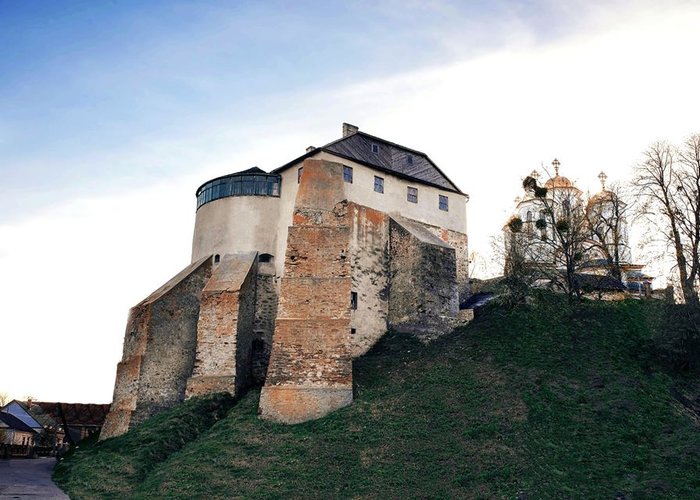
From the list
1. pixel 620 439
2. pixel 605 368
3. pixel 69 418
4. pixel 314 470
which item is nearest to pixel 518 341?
pixel 605 368

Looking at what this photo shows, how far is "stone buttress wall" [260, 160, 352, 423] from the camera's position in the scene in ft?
76.0

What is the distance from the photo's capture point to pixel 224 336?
26.8 m

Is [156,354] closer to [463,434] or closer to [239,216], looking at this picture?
[239,216]

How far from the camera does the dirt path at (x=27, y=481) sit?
2030 cm

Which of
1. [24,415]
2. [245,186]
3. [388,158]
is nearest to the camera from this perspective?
[245,186]

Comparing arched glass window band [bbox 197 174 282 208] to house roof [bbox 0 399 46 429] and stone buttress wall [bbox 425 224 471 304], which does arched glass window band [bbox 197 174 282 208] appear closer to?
stone buttress wall [bbox 425 224 471 304]

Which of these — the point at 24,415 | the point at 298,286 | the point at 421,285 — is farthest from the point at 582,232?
the point at 24,415

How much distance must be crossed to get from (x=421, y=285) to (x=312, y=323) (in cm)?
557

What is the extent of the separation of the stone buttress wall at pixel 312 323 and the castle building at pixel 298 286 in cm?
4

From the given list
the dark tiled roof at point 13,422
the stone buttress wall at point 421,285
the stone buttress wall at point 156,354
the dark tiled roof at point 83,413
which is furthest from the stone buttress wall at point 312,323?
the dark tiled roof at point 13,422

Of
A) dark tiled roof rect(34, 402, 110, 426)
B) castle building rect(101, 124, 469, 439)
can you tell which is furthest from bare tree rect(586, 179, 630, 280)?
dark tiled roof rect(34, 402, 110, 426)

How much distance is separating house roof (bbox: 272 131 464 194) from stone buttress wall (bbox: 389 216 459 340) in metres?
3.60

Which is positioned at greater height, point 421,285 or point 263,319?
point 421,285

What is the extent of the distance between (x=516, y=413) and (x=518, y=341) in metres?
5.37
